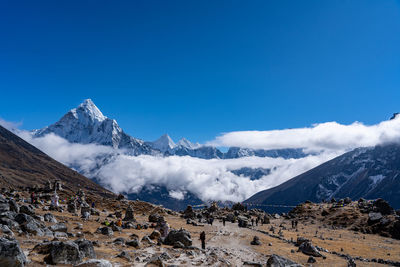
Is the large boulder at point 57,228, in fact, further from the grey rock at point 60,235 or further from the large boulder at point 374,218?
the large boulder at point 374,218

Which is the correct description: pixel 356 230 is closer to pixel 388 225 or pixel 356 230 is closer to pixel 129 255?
pixel 388 225

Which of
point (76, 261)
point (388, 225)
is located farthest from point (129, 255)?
point (388, 225)

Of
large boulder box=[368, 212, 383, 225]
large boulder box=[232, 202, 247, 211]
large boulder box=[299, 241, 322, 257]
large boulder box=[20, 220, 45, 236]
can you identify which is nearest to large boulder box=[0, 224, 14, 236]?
large boulder box=[20, 220, 45, 236]

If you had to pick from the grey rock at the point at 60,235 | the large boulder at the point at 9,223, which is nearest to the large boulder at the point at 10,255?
the large boulder at the point at 9,223

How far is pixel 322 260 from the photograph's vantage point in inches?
1369

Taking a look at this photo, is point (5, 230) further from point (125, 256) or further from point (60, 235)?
point (125, 256)

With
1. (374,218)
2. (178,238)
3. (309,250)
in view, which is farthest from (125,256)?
(374,218)

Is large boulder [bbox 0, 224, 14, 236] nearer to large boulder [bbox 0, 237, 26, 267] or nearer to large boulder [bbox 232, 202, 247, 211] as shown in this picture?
large boulder [bbox 0, 237, 26, 267]

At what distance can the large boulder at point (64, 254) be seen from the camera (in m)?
19.3

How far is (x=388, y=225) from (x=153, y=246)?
71.7 m

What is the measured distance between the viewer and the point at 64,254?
64.3 ft

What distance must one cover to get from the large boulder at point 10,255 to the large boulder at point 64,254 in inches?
115

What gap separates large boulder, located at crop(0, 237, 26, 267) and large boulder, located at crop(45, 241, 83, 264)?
292 cm

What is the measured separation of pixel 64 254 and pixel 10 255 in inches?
161
